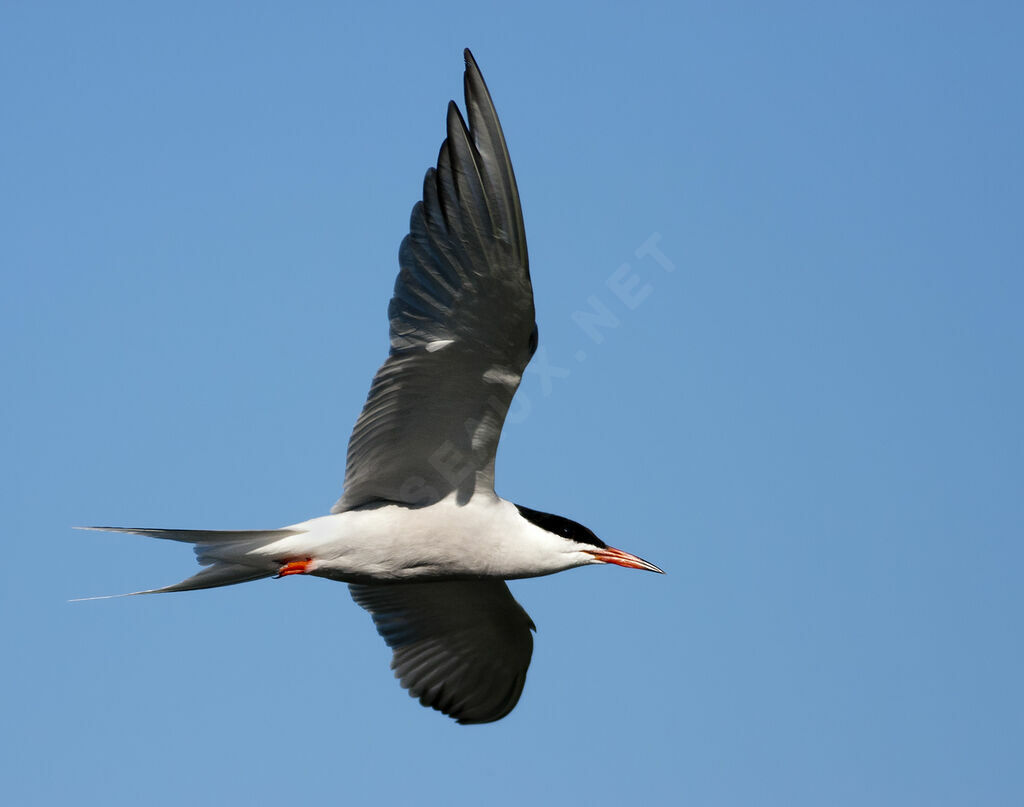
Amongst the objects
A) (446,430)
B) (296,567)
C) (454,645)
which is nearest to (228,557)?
(296,567)

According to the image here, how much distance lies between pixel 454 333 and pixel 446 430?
0.79 m

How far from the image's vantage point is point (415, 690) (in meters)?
9.02

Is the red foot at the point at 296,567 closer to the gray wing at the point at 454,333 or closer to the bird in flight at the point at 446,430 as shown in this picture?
the bird in flight at the point at 446,430

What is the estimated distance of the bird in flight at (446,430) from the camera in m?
6.18

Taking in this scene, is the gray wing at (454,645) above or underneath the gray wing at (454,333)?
underneath

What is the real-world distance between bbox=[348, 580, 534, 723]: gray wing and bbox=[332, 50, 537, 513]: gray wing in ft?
5.57

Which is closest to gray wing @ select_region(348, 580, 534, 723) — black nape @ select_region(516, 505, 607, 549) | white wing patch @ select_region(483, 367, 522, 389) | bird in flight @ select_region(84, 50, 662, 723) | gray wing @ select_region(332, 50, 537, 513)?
bird in flight @ select_region(84, 50, 662, 723)

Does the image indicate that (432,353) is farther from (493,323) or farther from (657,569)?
(657,569)

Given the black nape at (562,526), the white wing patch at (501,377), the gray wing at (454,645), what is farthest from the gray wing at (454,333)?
the gray wing at (454,645)

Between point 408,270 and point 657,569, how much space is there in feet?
8.72

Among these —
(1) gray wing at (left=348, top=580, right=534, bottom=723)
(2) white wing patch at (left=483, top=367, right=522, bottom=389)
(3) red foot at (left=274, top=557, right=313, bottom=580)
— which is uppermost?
(2) white wing patch at (left=483, top=367, right=522, bottom=389)

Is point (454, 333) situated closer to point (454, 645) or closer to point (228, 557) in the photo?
point (228, 557)

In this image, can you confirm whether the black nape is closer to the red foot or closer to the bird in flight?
the bird in flight

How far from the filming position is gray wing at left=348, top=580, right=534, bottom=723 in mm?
8898
